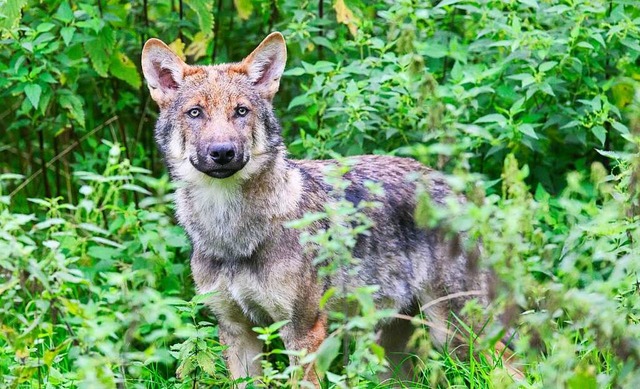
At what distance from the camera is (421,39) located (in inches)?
278

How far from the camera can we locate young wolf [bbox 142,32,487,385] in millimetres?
5266

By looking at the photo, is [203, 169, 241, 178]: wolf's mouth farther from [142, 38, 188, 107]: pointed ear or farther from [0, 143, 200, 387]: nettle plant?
[142, 38, 188, 107]: pointed ear

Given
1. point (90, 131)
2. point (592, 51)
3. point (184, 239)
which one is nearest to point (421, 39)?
point (592, 51)

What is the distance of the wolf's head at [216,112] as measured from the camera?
516 cm

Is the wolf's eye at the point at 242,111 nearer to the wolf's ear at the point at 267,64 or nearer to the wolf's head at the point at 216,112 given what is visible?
the wolf's head at the point at 216,112

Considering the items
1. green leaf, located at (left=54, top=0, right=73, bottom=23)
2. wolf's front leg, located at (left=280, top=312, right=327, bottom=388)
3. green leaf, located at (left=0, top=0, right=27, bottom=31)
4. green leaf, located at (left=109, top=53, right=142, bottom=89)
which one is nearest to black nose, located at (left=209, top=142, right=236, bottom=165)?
wolf's front leg, located at (left=280, top=312, right=327, bottom=388)

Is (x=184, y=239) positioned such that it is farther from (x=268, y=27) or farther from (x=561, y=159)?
(x=561, y=159)

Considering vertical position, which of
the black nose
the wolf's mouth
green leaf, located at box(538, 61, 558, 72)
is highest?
green leaf, located at box(538, 61, 558, 72)

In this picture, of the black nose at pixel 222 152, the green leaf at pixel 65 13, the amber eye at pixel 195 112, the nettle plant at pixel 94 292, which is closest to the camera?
the nettle plant at pixel 94 292

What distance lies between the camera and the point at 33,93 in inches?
249

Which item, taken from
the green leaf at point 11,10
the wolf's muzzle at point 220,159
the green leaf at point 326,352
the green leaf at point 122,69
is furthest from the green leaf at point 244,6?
the green leaf at point 326,352

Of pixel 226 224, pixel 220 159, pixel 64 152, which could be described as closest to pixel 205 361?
pixel 226 224

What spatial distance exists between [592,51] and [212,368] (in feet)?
11.1

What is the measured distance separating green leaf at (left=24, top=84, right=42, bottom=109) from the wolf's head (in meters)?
0.96
